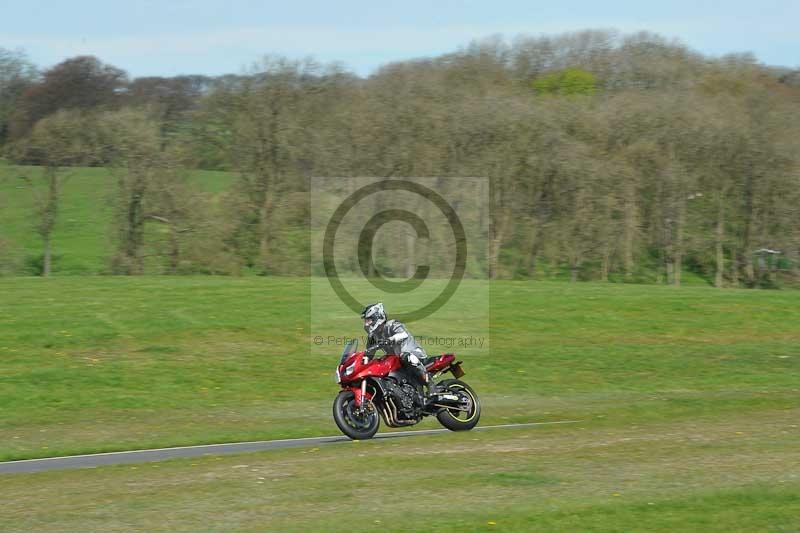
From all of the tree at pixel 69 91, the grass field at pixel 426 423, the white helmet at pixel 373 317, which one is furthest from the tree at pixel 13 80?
the white helmet at pixel 373 317

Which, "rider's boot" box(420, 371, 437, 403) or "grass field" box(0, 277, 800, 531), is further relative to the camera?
"rider's boot" box(420, 371, 437, 403)

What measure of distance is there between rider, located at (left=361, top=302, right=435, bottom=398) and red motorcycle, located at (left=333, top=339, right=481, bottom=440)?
15cm

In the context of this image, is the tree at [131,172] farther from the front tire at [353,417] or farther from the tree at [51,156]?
the front tire at [353,417]

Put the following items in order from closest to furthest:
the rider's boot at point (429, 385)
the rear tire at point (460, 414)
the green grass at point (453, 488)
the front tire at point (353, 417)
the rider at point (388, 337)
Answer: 1. the green grass at point (453, 488)
2. the front tire at point (353, 417)
3. the rider at point (388, 337)
4. the rider's boot at point (429, 385)
5. the rear tire at point (460, 414)

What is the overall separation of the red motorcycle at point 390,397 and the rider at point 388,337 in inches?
6.0

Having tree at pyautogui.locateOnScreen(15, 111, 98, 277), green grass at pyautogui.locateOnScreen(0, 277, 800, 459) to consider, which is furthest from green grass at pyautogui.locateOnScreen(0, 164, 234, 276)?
green grass at pyautogui.locateOnScreen(0, 277, 800, 459)

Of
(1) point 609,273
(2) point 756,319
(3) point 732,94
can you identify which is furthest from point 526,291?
(3) point 732,94

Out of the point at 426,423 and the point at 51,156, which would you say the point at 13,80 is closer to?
the point at 51,156

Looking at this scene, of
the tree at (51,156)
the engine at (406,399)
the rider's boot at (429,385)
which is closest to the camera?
the engine at (406,399)

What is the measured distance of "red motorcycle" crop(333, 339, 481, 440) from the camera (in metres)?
15.4

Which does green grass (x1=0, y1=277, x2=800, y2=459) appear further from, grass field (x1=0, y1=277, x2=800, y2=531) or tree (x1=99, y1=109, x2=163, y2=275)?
tree (x1=99, y1=109, x2=163, y2=275)

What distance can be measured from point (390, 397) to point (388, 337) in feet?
3.07

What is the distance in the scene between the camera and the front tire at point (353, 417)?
1530cm

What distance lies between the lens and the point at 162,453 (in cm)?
1535
